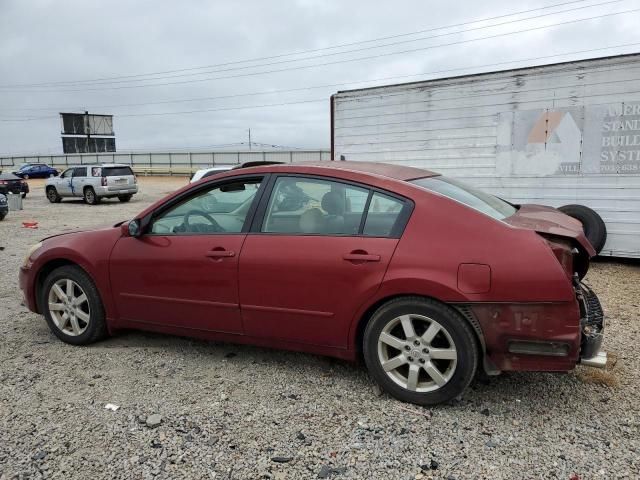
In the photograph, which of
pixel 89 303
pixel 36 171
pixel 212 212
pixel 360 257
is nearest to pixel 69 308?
pixel 89 303

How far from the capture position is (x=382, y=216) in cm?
317

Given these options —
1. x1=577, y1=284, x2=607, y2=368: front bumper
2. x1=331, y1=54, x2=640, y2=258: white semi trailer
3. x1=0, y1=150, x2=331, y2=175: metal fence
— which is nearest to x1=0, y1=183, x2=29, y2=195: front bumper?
x1=331, y1=54, x2=640, y2=258: white semi trailer

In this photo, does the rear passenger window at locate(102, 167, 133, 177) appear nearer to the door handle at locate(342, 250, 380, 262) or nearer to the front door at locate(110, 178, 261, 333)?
the front door at locate(110, 178, 261, 333)

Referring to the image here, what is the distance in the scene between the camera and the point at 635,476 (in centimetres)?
240

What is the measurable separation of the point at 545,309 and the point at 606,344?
1.77 meters

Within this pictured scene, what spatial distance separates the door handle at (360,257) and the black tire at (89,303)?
7.21 ft

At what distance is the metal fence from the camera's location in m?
44.0

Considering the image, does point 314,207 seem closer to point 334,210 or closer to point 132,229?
point 334,210

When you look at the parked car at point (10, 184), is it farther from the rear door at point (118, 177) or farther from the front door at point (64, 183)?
the rear door at point (118, 177)

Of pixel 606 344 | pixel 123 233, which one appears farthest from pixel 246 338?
pixel 606 344

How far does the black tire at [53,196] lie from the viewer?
22.3 meters

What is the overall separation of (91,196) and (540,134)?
753 inches

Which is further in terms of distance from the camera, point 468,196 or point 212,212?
point 212,212

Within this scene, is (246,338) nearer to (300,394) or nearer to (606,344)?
(300,394)
